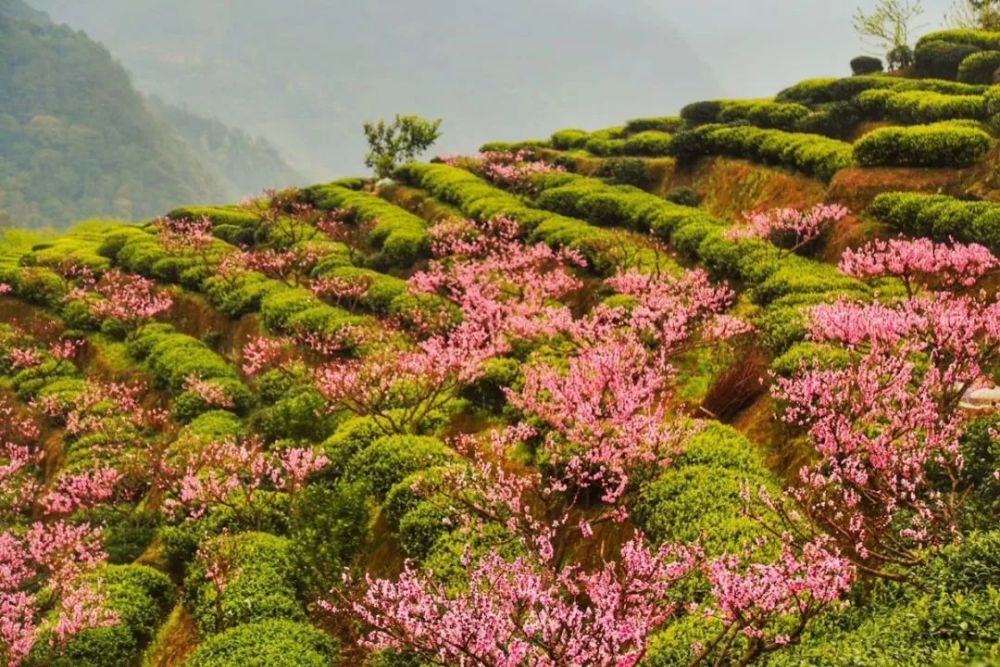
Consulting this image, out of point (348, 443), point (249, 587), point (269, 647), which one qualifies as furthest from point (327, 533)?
point (348, 443)

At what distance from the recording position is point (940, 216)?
20.0 meters

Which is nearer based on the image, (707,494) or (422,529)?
(707,494)

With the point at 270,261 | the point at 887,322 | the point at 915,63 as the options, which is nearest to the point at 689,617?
the point at 887,322

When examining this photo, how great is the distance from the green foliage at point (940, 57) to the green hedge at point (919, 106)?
9521mm

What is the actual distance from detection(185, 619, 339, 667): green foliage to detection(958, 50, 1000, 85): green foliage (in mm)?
41520

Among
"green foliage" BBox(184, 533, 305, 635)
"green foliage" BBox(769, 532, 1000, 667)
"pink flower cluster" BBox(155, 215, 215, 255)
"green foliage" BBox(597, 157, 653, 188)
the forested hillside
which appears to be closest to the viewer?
"green foliage" BBox(769, 532, 1000, 667)

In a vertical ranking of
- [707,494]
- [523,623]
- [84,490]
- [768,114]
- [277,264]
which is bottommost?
[84,490]

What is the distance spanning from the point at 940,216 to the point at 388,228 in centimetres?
2720

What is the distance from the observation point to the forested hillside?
336 inches

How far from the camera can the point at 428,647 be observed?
778 centimetres

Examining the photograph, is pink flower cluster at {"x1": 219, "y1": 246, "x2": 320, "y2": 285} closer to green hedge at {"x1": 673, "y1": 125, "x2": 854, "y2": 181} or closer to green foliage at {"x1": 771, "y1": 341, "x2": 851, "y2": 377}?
green hedge at {"x1": 673, "y1": 125, "x2": 854, "y2": 181}

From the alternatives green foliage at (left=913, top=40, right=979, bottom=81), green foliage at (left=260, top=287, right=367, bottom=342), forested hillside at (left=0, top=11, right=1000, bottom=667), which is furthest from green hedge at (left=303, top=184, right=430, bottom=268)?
green foliage at (left=913, top=40, right=979, bottom=81)

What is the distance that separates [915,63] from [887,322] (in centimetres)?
3746

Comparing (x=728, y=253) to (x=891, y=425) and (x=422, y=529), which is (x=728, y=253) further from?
(x=422, y=529)
